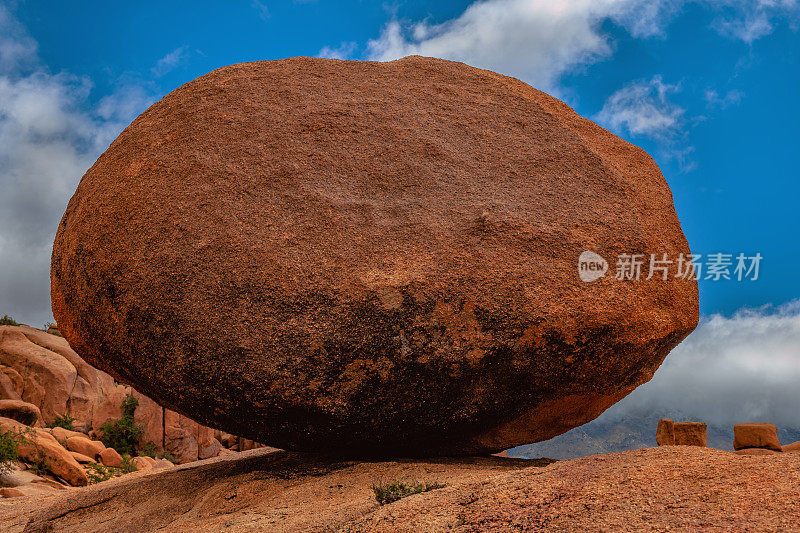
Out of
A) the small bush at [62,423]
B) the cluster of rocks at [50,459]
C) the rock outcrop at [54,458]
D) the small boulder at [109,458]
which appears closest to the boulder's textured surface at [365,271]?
the cluster of rocks at [50,459]

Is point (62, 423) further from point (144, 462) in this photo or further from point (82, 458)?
point (82, 458)

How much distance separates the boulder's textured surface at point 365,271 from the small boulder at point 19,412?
36.0 feet

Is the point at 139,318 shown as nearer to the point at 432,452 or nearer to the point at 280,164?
the point at 280,164

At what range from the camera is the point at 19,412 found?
1325cm

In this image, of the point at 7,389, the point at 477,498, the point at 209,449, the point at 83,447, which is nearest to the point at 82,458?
the point at 83,447

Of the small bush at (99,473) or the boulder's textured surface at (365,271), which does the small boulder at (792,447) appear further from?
the small bush at (99,473)

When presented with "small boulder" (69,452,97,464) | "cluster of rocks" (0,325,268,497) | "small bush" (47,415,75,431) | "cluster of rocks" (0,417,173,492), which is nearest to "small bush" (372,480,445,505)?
"cluster of rocks" (0,417,173,492)

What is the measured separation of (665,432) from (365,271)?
303 inches

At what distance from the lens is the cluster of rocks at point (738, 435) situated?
28.4ft

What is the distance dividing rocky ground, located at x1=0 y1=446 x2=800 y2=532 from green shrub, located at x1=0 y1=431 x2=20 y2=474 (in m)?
7.49

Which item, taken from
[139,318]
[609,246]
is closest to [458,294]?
[609,246]

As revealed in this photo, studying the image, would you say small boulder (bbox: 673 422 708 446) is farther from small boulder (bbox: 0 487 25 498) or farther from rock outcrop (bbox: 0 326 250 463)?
rock outcrop (bbox: 0 326 250 463)

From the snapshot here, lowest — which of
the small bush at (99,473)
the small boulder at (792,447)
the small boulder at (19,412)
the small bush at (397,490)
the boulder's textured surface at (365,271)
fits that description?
the small bush at (99,473)

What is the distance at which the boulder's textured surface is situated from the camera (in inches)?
132
